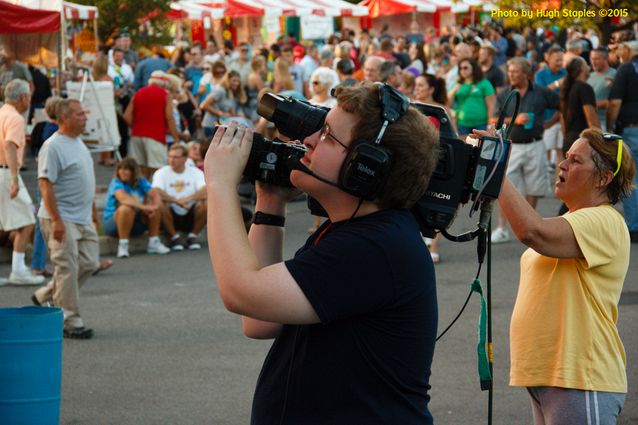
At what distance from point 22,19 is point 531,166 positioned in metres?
6.50

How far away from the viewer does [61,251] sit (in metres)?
8.43

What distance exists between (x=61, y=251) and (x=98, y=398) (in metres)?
1.74

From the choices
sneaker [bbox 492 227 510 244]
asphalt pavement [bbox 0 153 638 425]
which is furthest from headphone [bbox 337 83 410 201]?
sneaker [bbox 492 227 510 244]

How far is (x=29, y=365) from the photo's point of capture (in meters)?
5.58

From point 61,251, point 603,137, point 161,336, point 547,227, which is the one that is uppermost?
point 603,137

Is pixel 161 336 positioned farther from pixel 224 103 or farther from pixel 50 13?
pixel 224 103

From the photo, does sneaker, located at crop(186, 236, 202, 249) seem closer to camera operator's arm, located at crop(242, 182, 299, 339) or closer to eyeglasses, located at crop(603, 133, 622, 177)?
eyeglasses, located at crop(603, 133, 622, 177)

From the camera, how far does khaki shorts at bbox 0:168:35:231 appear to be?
11062 mm

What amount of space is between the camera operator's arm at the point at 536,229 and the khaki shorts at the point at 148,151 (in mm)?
12700

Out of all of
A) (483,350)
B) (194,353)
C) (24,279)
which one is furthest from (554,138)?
(483,350)

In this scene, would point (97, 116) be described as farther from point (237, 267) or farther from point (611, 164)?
point (237, 267)

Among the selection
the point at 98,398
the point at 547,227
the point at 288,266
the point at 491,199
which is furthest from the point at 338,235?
the point at 98,398

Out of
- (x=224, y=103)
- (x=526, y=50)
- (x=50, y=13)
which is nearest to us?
(x=50, y=13)

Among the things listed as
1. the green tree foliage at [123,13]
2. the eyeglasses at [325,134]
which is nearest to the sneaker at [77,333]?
the eyeglasses at [325,134]
